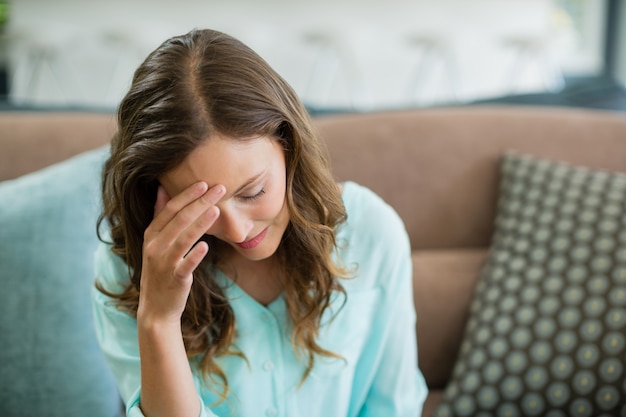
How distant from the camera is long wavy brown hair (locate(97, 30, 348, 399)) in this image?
99 cm

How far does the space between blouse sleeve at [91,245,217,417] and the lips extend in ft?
0.91

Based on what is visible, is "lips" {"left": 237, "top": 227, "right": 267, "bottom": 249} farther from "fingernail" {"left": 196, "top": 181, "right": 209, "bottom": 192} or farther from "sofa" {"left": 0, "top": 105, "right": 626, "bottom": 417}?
"sofa" {"left": 0, "top": 105, "right": 626, "bottom": 417}

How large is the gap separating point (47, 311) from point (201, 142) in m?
0.72

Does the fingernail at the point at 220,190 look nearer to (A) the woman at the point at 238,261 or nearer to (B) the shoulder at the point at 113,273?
(A) the woman at the point at 238,261

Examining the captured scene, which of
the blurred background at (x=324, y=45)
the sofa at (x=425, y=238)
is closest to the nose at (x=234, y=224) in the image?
the sofa at (x=425, y=238)

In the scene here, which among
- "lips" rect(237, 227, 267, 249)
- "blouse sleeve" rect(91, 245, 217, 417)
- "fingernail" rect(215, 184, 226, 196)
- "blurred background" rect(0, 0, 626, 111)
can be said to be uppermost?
"fingernail" rect(215, 184, 226, 196)

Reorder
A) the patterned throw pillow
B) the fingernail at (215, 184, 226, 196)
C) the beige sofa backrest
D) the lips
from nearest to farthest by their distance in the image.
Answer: the fingernail at (215, 184, 226, 196)
the lips
the patterned throw pillow
the beige sofa backrest

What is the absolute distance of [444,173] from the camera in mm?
1821

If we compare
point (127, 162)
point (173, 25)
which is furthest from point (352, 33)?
point (127, 162)

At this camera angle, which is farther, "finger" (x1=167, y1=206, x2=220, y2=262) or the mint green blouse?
the mint green blouse

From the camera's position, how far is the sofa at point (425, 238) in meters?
1.50

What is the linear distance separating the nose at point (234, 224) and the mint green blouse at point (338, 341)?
269mm

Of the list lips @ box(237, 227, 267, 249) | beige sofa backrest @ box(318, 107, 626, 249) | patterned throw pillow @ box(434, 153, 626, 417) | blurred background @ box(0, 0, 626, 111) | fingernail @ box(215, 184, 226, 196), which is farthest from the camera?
blurred background @ box(0, 0, 626, 111)

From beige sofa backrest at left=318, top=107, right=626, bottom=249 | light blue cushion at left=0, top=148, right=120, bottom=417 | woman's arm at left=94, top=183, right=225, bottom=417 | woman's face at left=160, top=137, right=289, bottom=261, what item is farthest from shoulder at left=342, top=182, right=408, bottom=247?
light blue cushion at left=0, top=148, right=120, bottom=417
